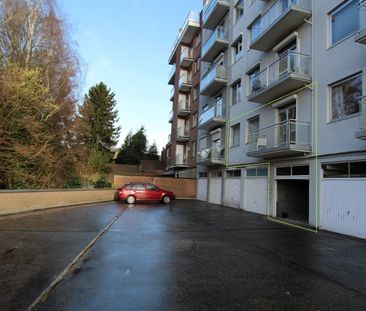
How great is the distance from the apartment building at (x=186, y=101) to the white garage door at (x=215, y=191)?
15.8 feet

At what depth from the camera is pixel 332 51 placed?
1300 centimetres

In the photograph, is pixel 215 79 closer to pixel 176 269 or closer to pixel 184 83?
pixel 184 83

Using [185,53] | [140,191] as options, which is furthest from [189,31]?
[140,191]

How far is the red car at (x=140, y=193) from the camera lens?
22.9 metres

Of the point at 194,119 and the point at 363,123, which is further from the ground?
the point at 194,119

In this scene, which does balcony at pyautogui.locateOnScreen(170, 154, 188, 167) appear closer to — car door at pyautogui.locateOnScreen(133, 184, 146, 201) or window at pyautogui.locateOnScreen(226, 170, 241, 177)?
car door at pyautogui.locateOnScreen(133, 184, 146, 201)

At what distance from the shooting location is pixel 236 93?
22844 mm

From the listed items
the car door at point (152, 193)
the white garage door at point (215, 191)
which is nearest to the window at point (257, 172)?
the white garage door at point (215, 191)

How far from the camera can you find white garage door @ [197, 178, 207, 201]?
27.9 meters

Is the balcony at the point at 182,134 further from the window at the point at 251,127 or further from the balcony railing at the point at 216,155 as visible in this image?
the window at the point at 251,127

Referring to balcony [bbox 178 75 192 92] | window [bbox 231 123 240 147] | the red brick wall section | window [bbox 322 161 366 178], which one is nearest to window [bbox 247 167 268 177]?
window [bbox 231 123 240 147]

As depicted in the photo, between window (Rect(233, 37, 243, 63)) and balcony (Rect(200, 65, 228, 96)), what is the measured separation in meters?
1.20

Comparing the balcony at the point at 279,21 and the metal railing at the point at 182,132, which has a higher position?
the balcony at the point at 279,21

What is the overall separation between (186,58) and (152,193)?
54.6 feet
